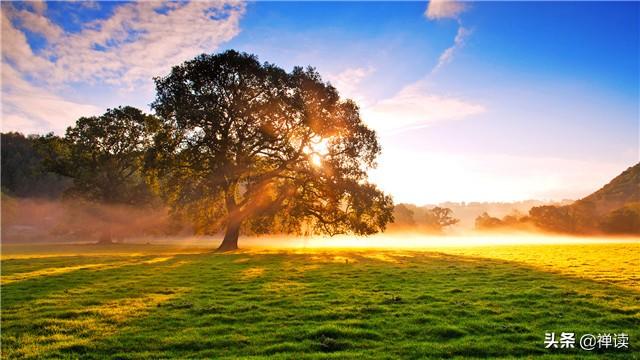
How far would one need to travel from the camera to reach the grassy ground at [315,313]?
1046 centimetres

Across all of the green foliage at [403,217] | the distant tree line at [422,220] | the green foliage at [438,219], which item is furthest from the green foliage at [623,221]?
the green foliage at [438,219]

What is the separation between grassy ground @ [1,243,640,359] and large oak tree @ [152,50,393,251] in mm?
19468

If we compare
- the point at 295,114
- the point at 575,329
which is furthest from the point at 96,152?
the point at 575,329

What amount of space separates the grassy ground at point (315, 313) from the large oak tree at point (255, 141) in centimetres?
1947

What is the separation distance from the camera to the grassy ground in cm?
1046

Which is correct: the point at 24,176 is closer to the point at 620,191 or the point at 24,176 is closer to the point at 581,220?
the point at 581,220

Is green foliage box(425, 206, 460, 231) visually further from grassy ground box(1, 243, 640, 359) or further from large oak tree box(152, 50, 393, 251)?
grassy ground box(1, 243, 640, 359)

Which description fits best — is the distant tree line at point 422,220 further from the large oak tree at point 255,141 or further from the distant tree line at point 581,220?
the large oak tree at point 255,141

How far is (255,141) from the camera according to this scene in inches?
1681

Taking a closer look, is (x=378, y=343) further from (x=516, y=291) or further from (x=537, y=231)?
(x=537, y=231)

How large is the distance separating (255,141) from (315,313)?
1219 inches

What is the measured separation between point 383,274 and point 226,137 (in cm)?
2494

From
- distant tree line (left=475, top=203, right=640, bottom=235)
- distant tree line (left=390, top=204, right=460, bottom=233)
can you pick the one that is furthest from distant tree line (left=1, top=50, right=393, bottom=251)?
distant tree line (left=390, top=204, right=460, bottom=233)

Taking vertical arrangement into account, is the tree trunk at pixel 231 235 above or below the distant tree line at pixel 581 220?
below
